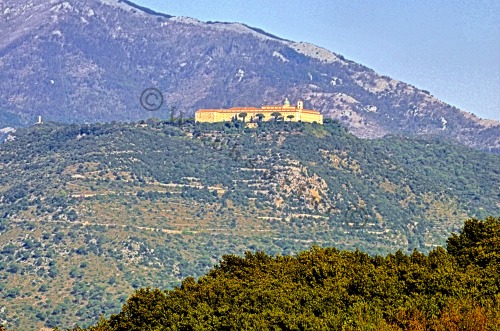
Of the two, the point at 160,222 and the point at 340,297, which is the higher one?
the point at 340,297

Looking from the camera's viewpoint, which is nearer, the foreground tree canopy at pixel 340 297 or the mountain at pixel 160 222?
the foreground tree canopy at pixel 340 297

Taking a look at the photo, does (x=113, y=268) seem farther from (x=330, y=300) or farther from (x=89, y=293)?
(x=330, y=300)

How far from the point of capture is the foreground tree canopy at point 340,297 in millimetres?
58344

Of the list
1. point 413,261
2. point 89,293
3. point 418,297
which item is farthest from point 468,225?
point 89,293

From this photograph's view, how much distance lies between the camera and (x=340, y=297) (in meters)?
63.3

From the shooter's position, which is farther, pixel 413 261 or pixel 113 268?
pixel 113 268

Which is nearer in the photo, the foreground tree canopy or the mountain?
the foreground tree canopy

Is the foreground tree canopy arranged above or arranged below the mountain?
above

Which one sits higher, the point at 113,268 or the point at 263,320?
the point at 263,320

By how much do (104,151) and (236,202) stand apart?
75.4ft

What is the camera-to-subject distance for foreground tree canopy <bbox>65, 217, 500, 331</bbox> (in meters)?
58.3

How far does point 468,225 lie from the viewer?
7694cm

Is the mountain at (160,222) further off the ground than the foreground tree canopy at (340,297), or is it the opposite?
the foreground tree canopy at (340,297)

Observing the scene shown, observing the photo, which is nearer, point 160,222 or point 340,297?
point 340,297
